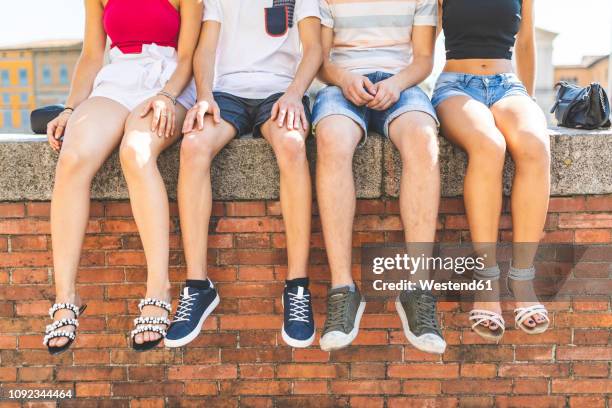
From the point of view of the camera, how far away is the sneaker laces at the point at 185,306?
2.71m

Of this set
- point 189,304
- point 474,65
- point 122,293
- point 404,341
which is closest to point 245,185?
point 189,304

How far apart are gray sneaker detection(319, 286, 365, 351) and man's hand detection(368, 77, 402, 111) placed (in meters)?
0.85

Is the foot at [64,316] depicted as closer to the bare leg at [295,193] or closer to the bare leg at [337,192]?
the bare leg at [295,193]

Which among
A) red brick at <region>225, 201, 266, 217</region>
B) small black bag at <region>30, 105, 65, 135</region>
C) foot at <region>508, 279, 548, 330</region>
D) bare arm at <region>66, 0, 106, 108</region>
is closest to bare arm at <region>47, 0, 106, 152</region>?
bare arm at <region>66, 0, 106, 108</region>

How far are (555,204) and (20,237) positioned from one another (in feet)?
8.49

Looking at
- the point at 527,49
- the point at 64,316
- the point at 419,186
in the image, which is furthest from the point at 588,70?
the point at 64,316

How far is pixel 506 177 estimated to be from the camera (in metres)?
2.95

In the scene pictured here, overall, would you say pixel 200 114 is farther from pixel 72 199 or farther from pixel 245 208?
pixel 72 199

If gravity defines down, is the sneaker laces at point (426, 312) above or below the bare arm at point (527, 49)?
below

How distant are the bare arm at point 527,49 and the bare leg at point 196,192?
67.8 inches

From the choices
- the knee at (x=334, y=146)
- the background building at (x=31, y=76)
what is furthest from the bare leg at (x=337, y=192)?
the background building at (x=31, y=76)

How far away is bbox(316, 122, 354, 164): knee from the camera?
272 cm

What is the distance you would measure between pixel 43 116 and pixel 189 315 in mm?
1427

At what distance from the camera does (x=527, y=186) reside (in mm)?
2799
